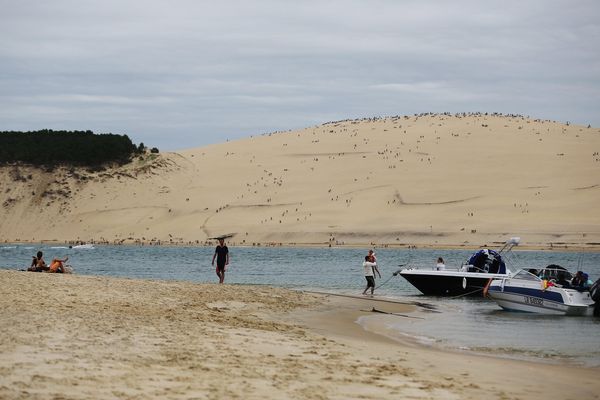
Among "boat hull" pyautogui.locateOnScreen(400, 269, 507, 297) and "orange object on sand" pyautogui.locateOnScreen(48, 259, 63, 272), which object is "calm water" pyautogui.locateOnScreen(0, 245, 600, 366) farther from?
"orange object on sand" pyautogui.locateOnScreen(48, 259, 63, 272)

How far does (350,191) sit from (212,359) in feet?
245

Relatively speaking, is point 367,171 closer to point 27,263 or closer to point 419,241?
point 419,241

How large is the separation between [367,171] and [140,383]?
82.1m

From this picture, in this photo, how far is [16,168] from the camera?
95.8 metres

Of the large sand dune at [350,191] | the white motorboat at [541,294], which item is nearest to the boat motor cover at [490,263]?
the white motorboat at [541,294]

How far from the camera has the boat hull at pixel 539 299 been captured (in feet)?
84.7

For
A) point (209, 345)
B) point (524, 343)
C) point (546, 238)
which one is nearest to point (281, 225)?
point (546, 238)

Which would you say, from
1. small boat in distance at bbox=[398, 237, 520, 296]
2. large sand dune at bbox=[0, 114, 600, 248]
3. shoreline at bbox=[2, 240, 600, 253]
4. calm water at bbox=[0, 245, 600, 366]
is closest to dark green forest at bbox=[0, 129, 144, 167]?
large sand dune at bbox=[0, 114, 600, 248]

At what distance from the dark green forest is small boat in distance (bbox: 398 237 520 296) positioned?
227 feet

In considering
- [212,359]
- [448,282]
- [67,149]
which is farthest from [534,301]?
[67,149]

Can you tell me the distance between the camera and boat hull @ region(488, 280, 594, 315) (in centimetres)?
2583

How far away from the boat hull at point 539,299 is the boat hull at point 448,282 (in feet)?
12.0

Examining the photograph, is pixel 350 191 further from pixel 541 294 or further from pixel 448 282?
pixel 541 294

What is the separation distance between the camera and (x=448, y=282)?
31812 millimetres
